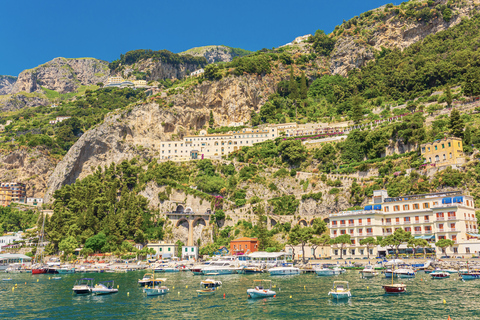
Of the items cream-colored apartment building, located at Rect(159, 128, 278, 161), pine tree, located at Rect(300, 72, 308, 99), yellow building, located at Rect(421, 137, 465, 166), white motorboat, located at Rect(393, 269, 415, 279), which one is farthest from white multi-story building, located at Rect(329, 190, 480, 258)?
pine tree, located at Rect(300, 72, 308, 99)

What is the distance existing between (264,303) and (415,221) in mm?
44301

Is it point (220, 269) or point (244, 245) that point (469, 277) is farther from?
Result: point (244, 245)

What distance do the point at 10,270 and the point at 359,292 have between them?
249 ft

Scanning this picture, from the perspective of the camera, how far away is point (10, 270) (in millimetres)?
87250

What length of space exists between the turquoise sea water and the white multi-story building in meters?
15.0

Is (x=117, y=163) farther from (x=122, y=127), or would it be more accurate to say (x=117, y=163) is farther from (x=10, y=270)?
(x=10, y=270)

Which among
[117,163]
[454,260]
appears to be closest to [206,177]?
[117,163]

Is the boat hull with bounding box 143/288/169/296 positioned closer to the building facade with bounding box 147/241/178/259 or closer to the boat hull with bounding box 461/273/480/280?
the boat hull with bounding box 461/273/480/280

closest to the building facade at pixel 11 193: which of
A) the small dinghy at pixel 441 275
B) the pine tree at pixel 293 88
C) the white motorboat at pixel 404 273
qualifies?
the pine tree at pixel 293 88

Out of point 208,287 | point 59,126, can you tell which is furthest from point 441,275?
point 59,126

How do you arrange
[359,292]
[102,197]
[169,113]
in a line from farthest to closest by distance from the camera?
1. [169,113]
2. [102,197]
3. [359,292]

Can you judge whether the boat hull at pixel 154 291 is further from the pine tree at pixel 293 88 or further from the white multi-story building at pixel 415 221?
the pine tree at pixel 293 88

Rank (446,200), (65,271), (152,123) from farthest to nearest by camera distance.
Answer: (152,123) < (65,271) < (446,200)

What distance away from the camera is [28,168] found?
481 ft
